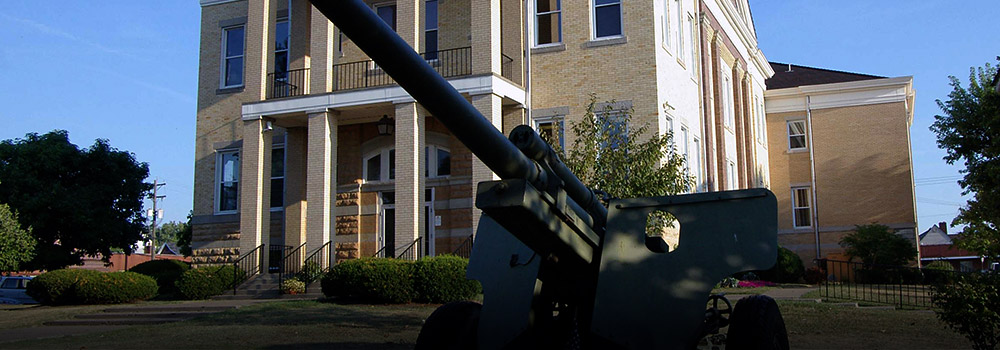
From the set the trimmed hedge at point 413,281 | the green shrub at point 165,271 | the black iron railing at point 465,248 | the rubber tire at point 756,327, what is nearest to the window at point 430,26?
the black iron railing at point 465,248

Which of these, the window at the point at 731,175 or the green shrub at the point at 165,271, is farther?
the window at the point at 731,175

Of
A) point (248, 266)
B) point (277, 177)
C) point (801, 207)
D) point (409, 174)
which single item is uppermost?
point (277, 177)

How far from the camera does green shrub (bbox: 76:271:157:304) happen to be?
58.9 ft

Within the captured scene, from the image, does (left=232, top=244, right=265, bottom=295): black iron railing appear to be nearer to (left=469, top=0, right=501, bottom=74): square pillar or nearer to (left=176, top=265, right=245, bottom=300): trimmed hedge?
(left=176, top=265, right=245, bottom=300): trimmed hedge

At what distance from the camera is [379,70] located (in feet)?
69.7

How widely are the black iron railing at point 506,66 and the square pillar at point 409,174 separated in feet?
7.93

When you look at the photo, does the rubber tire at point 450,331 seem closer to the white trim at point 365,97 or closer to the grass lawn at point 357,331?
the grass lawn at point 357,331

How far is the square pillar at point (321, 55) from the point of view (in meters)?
20.5

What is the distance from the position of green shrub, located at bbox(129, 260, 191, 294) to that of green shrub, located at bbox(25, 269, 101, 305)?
9.38 ft

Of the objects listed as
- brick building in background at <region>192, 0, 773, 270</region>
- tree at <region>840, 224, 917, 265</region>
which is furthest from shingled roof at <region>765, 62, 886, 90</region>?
brick building in background at <region>192, 0, 773, 270</region>

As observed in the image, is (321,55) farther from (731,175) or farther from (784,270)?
(784,270)

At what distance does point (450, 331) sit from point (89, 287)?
14.5 metres

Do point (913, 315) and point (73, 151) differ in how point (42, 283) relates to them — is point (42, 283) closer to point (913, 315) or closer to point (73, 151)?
point (73, 151)

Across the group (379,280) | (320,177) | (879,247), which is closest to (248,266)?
(320,177)
